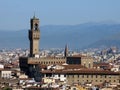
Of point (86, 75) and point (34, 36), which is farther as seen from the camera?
point (34, 36)

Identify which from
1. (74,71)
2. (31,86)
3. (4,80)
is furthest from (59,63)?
(31,86)

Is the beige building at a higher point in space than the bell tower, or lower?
lower

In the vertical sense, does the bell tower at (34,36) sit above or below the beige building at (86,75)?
above

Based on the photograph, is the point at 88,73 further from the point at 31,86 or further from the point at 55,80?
the point at 31,86

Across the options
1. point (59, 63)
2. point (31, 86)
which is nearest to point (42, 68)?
point (59, 63)

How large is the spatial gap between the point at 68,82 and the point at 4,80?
6097 millimetres

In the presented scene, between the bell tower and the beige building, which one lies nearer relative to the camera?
the beige building

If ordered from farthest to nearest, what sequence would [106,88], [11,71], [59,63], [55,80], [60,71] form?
[59,63], [11,71], [60,71], [55,80], [106,88]

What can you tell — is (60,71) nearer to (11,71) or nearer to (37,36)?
(11,71)

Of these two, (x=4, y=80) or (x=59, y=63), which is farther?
(x=59, y=63)

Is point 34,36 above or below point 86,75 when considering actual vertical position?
above

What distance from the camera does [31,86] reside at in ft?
212

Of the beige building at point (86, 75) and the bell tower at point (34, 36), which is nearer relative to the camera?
the beige building at point (86, 75)

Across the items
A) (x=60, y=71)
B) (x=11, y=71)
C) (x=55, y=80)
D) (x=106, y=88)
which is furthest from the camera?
(x=11, y=71)
